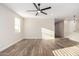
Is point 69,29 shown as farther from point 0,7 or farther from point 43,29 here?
point 0,7

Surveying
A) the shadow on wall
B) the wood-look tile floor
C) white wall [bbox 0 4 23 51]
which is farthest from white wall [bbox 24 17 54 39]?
white wall [bbox 0 4 23 51]

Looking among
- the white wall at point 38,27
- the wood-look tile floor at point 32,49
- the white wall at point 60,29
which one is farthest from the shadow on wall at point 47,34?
the wood-look tile floor at point 32,49

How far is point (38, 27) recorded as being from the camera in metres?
11.2

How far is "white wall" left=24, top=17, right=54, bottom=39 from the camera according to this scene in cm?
1117

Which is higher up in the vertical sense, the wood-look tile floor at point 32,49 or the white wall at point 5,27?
the white wall at point 5,27

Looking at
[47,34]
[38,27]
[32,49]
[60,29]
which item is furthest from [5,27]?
[60,29]

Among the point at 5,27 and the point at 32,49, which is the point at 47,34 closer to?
the point at 32,49

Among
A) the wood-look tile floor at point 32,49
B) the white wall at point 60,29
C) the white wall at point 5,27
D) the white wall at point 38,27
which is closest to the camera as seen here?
the wood-look tile floor at point 32,49

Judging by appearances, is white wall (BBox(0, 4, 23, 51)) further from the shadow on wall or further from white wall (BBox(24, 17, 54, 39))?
the shadow on wall

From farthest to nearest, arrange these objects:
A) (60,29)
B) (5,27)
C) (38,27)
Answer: (60,29), (38,27), (5,27)

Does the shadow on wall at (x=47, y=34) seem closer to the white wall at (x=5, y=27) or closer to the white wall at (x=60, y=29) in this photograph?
the white wall at (x=60, y=29)

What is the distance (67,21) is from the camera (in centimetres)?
1255

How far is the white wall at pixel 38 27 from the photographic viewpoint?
1117cm

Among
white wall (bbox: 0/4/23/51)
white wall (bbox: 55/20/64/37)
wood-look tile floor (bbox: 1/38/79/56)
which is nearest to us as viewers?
wood-look tile floor (bbox: 1/38/79/56)
